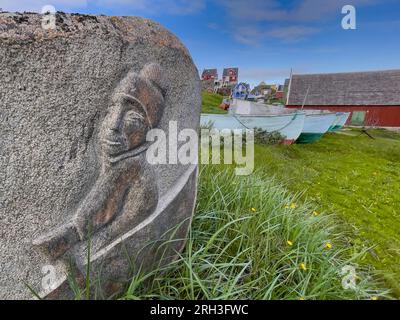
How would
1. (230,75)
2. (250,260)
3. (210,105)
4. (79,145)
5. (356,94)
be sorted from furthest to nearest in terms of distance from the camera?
(230,75) < (356,94) < (210,105) < (250,260) < (79,145)

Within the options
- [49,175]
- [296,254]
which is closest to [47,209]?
[49,175]

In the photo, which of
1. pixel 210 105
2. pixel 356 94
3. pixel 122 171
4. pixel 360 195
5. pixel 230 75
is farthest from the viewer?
→ pixel 230 75

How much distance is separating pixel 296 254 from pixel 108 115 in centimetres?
153

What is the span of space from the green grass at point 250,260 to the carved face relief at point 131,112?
2.35 feet

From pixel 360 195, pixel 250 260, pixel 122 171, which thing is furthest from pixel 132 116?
pixel 360 195

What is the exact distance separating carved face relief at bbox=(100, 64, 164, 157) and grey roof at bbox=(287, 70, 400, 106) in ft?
90.3

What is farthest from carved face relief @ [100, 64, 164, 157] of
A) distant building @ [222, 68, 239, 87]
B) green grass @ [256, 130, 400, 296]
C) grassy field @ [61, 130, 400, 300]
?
distant building @ [222, 68, 239, 87]

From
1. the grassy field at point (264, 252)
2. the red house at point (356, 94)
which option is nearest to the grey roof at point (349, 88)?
the red house at point (356, 94)

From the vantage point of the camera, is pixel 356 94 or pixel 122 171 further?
pixel 356 94

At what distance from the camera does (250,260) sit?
69.3 inches

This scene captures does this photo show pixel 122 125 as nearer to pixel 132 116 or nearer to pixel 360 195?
pixel 132 116

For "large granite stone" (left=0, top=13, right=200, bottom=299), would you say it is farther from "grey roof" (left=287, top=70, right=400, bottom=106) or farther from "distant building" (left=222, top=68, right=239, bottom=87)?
"distant building" (left=222, top=68, right=239, bottom=87)

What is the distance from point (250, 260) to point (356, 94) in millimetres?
28145

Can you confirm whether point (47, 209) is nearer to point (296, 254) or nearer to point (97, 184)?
point (97, 184)
